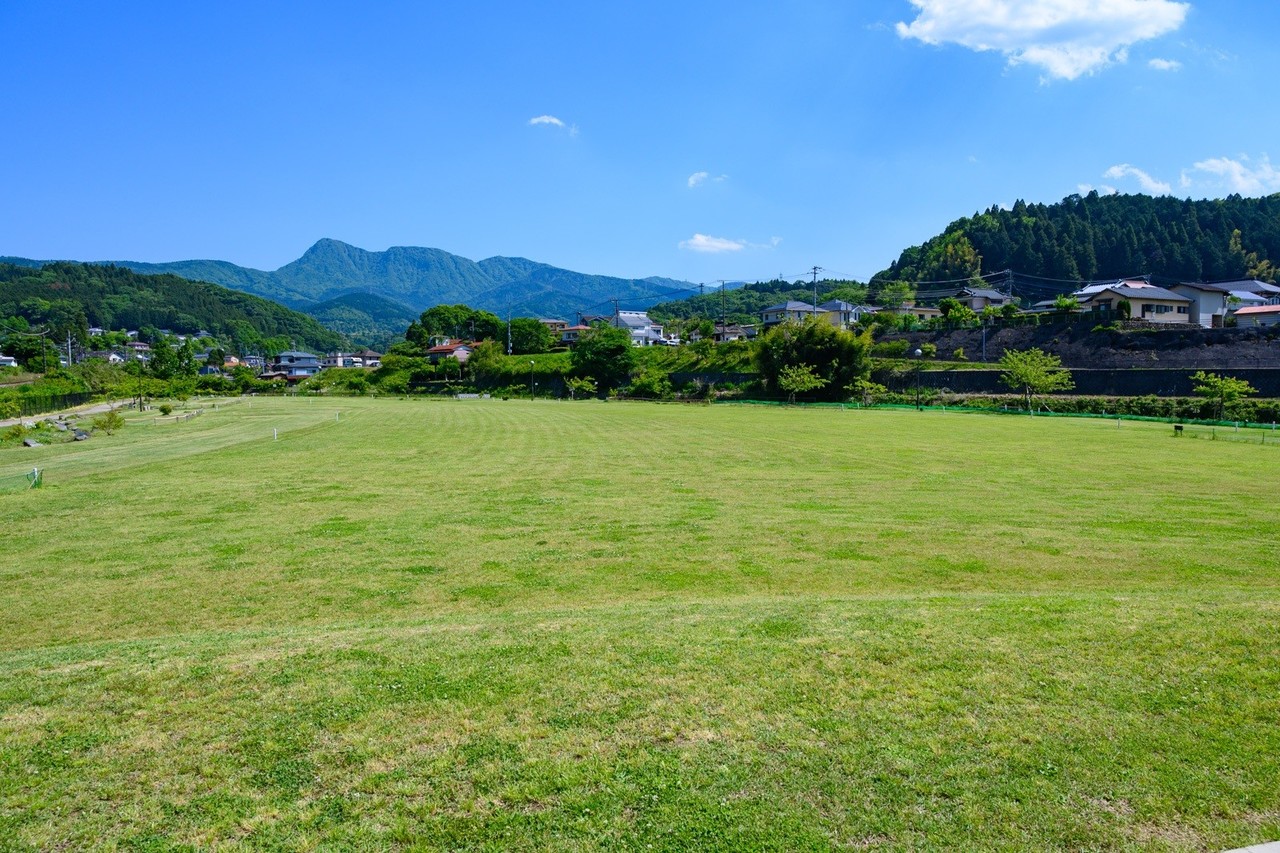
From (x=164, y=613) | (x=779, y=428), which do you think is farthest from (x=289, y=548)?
(x=779, y=428)

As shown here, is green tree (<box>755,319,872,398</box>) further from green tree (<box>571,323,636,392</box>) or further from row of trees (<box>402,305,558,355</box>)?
row of trees (<box>402,305,558,355</box>)

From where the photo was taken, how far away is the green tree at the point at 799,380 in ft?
232

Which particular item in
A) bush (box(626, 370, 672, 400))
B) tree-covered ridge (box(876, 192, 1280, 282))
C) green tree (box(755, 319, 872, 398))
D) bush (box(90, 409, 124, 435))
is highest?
tree-covered ridge (box(876, 192, 1280, 282))

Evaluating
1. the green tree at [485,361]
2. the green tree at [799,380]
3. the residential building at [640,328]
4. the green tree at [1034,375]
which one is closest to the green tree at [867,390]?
the green tree at [799,380]

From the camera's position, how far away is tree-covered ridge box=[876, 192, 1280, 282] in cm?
11275

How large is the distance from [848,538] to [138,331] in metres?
224

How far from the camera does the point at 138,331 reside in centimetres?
18800

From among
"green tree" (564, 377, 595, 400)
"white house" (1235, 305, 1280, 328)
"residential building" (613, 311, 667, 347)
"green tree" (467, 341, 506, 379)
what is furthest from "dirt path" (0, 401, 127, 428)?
"white house" (1235, 305, 1280, 328)

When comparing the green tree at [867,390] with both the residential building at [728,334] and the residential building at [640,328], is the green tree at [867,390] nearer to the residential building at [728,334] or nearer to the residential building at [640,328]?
the residential building at [728,334]

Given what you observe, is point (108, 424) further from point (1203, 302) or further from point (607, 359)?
point (1203, 302)

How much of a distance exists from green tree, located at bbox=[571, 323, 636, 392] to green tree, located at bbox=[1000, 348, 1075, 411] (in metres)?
44.3

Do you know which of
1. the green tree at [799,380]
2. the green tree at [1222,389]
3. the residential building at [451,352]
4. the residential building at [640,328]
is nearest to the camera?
the green tree at [1222,389]

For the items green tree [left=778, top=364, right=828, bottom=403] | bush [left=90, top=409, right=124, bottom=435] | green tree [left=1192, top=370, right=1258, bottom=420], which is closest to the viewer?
bush [left=90, top=409, right=124, bottom=435]

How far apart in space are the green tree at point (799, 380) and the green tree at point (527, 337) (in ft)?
177
